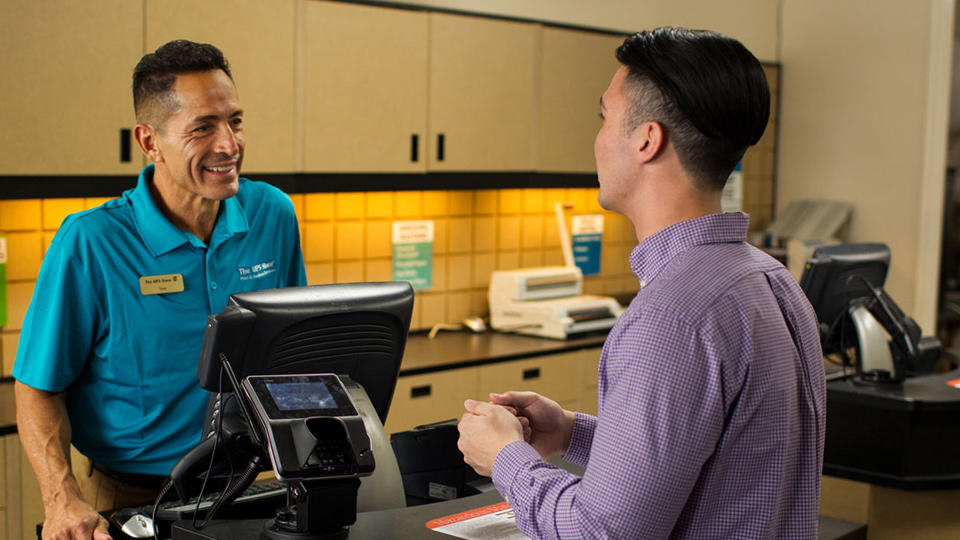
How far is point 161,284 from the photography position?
2029 mm

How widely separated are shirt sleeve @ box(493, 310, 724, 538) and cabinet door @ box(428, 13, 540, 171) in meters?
2.94

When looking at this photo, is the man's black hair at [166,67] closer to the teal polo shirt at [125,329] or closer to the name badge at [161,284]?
the teal polo shirt at [125,329]

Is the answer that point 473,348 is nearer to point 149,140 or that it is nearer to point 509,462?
point 149,140

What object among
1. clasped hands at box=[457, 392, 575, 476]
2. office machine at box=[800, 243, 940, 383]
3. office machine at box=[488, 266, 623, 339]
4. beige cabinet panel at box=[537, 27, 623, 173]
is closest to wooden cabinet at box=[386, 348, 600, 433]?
office machine at box=[488, 266, 623, 339]

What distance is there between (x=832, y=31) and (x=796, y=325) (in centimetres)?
475

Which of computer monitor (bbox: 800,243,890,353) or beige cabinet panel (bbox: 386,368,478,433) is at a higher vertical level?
computer monitor (bbox: 800,243,890,353)

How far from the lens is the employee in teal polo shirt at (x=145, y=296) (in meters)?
1.91

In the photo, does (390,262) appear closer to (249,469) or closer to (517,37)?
(517,37)

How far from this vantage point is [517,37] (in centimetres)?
421

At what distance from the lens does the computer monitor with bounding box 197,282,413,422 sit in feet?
4.68

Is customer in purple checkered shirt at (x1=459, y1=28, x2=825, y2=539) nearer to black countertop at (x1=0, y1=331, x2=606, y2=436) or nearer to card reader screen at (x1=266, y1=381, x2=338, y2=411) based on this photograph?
card reader screen at (x1=266, y1=381, x2=338, y2=411)

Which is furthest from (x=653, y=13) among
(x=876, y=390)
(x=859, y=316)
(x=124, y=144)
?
(x=124, y=144)

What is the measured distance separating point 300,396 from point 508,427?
302 millimetres

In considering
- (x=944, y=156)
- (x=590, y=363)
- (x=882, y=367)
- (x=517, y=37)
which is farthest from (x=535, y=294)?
(x=944, y=156)
